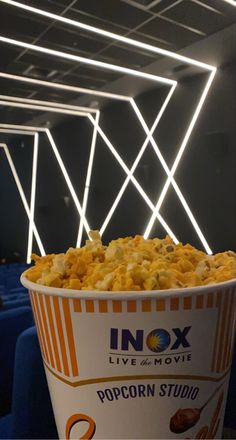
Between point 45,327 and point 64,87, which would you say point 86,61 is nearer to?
point 64,87

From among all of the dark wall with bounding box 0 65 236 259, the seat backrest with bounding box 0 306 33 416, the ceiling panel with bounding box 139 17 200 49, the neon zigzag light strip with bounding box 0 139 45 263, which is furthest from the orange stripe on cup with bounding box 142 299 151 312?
the neon zigzag light strip with bounding box 0 139 45 263

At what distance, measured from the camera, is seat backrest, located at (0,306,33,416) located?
1.39 metres

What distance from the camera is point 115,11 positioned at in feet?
11.8

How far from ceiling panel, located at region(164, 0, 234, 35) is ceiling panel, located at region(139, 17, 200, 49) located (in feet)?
0.33

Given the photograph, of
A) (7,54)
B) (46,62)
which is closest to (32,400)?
(7,54)

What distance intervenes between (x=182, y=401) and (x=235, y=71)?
463 cm

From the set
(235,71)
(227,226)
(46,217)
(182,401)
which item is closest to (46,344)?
(182,401)

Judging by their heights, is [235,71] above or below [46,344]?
above

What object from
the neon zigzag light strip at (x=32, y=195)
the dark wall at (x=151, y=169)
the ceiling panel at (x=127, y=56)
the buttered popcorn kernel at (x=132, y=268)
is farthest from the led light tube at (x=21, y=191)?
the buttered popcorn kernel at (x=132, y=268)

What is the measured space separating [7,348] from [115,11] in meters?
3.09

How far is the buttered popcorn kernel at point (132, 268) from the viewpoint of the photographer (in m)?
0.56

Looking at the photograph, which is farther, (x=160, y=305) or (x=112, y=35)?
(x=112, y=35)

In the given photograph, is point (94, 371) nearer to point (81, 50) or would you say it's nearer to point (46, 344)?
point (46, 344)

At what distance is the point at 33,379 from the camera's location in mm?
815
